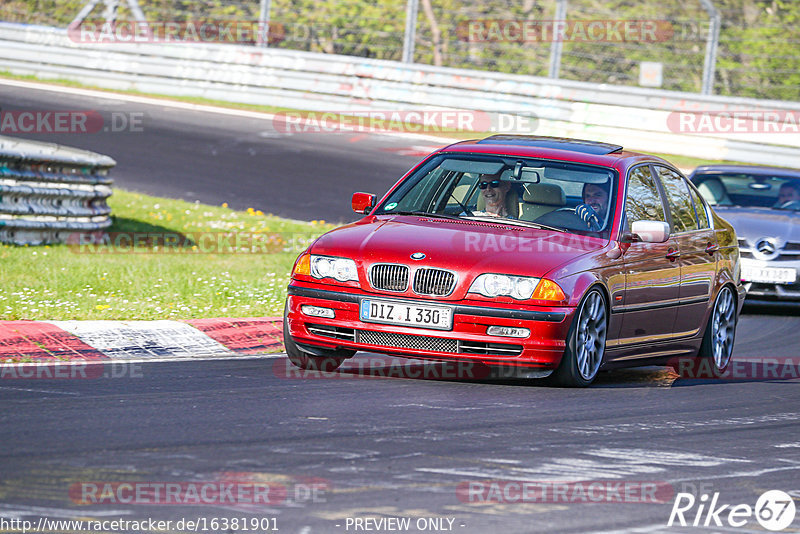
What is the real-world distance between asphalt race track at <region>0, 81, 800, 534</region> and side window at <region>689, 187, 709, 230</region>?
1.15 m

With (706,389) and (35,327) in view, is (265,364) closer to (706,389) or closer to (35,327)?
(35,327)

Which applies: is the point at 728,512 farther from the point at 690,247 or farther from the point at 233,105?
the point at 233,105

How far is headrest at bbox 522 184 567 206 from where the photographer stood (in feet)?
28.7

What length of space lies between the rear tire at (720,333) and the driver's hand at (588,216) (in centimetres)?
169

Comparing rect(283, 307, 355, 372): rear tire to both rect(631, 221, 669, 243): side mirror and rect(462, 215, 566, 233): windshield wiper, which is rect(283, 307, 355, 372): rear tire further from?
rect(631, 221, 669, 243): side mirror

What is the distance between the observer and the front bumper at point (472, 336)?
25.4 ft

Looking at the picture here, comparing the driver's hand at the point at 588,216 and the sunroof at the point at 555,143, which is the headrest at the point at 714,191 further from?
the driver's hand at the point at 588,216

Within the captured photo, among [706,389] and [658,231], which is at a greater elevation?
[658,231]

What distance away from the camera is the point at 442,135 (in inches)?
978

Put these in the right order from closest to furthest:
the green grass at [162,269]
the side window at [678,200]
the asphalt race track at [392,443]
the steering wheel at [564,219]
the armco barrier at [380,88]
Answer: the asphalt race track at [392,443] → the steering wheel at [564,219] → the side window at [678,200] → the green grass at [162,269] → the armco barrier at [380,88]

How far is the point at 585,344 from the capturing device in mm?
8125

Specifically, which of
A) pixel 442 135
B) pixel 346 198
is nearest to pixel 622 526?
pixel 346 198

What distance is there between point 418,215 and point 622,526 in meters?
4.08

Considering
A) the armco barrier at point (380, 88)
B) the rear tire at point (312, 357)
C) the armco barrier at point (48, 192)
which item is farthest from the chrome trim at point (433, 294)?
the armco barrier at point (380, 88)
